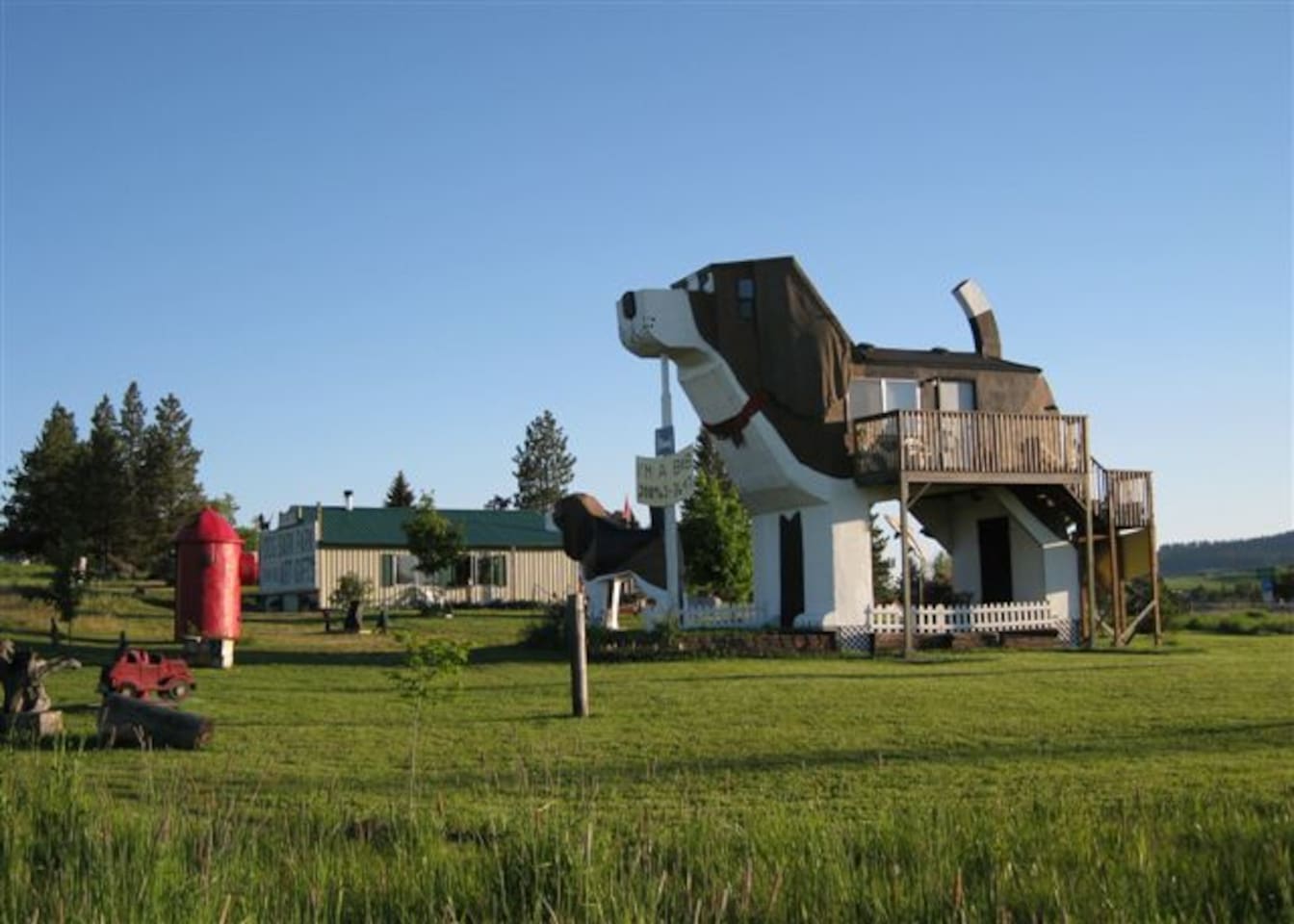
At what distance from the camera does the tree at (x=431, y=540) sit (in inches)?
2152

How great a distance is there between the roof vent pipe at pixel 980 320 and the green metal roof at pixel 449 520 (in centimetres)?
2950

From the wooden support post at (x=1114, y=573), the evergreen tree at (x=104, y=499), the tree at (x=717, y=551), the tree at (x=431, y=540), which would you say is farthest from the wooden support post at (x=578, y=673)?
the evergreen tree at (x=104, y=499)

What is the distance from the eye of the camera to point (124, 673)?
1778 centimetres

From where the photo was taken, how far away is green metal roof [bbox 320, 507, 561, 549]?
60156 millimetres

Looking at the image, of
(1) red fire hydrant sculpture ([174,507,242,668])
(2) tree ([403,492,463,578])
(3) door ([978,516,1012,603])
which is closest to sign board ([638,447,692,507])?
(3) door ([978,516,1012,603])

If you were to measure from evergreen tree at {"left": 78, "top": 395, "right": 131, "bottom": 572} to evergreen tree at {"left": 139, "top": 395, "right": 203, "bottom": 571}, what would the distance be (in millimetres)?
2193

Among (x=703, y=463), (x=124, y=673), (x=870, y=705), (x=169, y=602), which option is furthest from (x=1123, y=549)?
(x=703, y=463)

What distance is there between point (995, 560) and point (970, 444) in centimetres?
443

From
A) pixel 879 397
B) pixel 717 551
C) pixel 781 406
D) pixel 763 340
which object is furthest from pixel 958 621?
pixel 717 551

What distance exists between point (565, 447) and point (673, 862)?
109747 millimetres

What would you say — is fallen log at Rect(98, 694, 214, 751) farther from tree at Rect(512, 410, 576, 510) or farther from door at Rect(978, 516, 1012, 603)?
tree at Rect(512, 410, 576, 510)

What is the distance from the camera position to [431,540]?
179 ft

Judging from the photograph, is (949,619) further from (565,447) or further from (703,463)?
(565,447)

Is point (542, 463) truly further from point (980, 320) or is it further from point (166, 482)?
point (980, 320)
